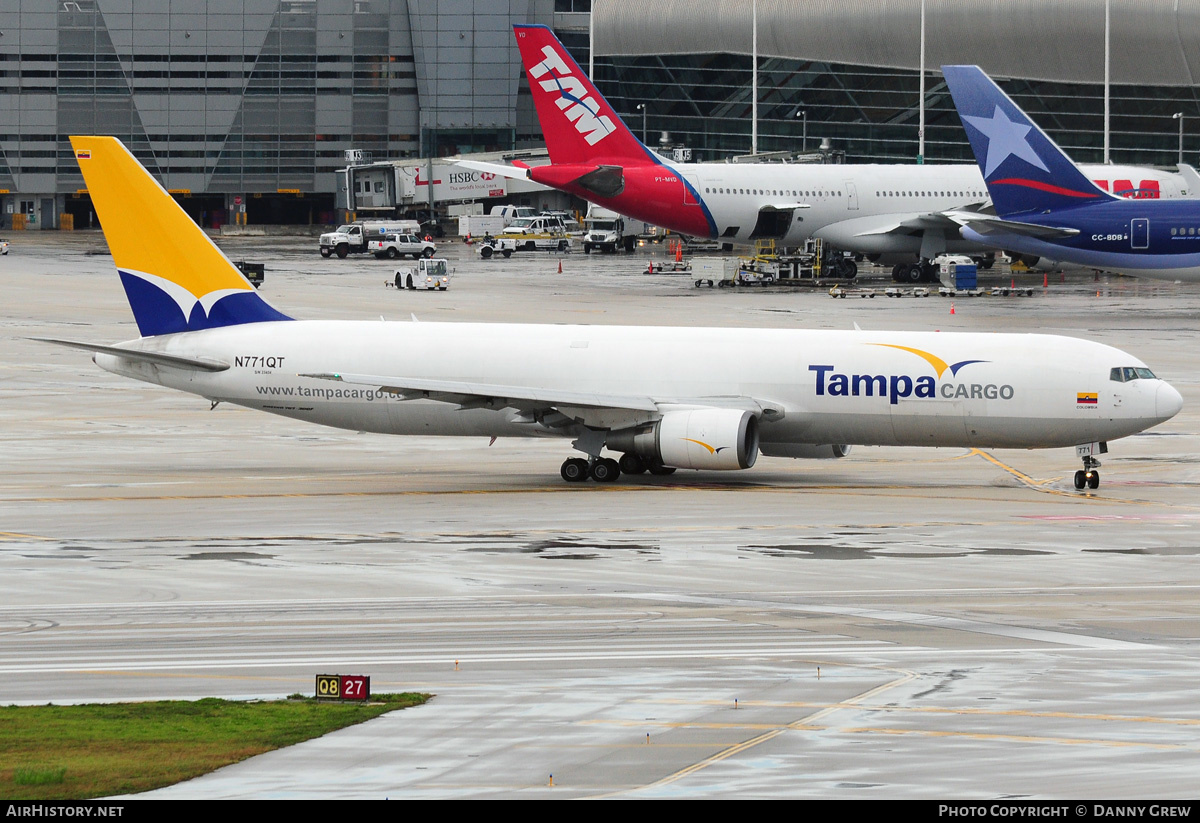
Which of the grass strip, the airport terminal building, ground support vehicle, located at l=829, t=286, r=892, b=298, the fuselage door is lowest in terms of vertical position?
the grass strip

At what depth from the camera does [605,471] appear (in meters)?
38.2

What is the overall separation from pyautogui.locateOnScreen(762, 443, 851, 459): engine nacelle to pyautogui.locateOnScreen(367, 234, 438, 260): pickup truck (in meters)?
81.1

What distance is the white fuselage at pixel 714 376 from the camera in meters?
37.0

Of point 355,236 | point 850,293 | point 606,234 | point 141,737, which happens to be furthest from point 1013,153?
point 141,737

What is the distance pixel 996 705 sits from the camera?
17.5 meters

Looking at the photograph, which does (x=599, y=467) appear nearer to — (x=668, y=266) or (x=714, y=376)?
(x=714, y=376)

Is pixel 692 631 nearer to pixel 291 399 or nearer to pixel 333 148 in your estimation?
pixel 291 399

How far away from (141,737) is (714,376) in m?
23.4

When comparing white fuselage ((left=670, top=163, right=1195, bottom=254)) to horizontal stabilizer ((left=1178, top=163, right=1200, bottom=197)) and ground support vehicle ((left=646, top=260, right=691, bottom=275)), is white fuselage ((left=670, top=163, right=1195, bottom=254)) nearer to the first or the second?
ground support vehicle ((left=646, top=260, right=691, bottom=275))

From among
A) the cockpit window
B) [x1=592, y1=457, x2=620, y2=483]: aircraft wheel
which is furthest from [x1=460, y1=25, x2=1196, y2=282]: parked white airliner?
the cockpit window

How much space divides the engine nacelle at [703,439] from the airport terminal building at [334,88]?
Answer: 108102 millimetres

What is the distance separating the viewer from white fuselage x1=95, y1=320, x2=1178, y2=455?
37000 millimetres

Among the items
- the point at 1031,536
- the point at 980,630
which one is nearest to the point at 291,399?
the point at 1031,536

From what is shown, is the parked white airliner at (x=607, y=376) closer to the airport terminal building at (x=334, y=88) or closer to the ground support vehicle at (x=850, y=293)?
the ground support vehicle at (x=850, y=293)
